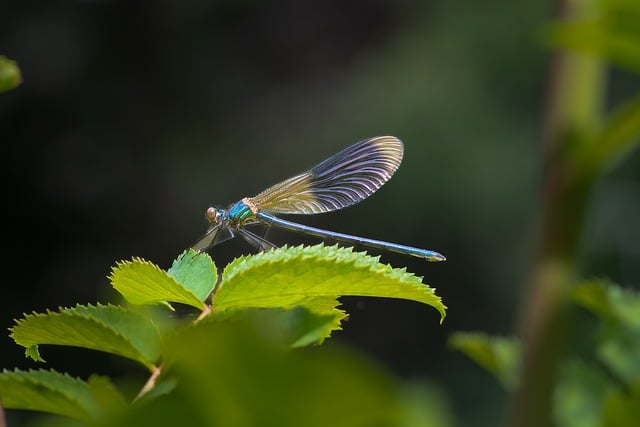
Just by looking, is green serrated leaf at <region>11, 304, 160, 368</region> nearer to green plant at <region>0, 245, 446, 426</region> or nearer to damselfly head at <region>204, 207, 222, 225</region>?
green plant at <region>0, 245, 446, 426</region>

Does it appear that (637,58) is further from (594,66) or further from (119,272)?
(119,272)

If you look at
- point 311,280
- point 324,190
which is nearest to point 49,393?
point 311,280

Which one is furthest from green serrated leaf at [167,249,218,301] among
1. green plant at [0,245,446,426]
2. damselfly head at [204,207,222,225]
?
damselfly head at [204,207,222,225]

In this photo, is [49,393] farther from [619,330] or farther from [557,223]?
[619,330]

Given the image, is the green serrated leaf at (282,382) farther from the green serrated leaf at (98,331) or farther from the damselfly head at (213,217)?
the damselfly head at (213,217)

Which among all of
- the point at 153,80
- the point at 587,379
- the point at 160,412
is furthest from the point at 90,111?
the point at 160,412
